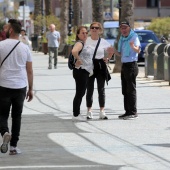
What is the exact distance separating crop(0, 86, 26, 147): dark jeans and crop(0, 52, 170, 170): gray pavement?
1.00 feet

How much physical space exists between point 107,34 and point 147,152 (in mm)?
34827

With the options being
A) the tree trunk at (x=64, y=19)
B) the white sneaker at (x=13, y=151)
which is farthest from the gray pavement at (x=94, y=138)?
the tree trunk at (x=64, y=19)

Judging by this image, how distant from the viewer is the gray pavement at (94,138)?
Answer: 9875mm

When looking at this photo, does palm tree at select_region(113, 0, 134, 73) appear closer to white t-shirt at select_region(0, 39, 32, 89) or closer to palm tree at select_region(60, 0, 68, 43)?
→ white t-shirt at select_region(0, 39, 32, 89)

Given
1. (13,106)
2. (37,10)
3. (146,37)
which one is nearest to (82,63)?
(13,106)

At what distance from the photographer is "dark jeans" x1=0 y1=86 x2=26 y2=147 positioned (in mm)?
10648

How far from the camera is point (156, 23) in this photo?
193 ft

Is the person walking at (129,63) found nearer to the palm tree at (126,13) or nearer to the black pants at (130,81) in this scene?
the black pants at (130,81)

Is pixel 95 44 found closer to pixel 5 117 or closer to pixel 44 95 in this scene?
pixel 5 117

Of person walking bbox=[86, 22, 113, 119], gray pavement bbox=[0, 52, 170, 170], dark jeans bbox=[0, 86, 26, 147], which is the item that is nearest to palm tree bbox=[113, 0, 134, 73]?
gray pavement bbox=[0, 52, 170, 170]

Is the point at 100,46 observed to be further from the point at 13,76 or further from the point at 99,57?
the point at 13,76

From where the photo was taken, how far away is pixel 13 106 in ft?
35.2

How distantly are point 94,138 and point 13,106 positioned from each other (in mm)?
1915

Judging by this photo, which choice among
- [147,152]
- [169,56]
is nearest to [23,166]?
[147,152]
